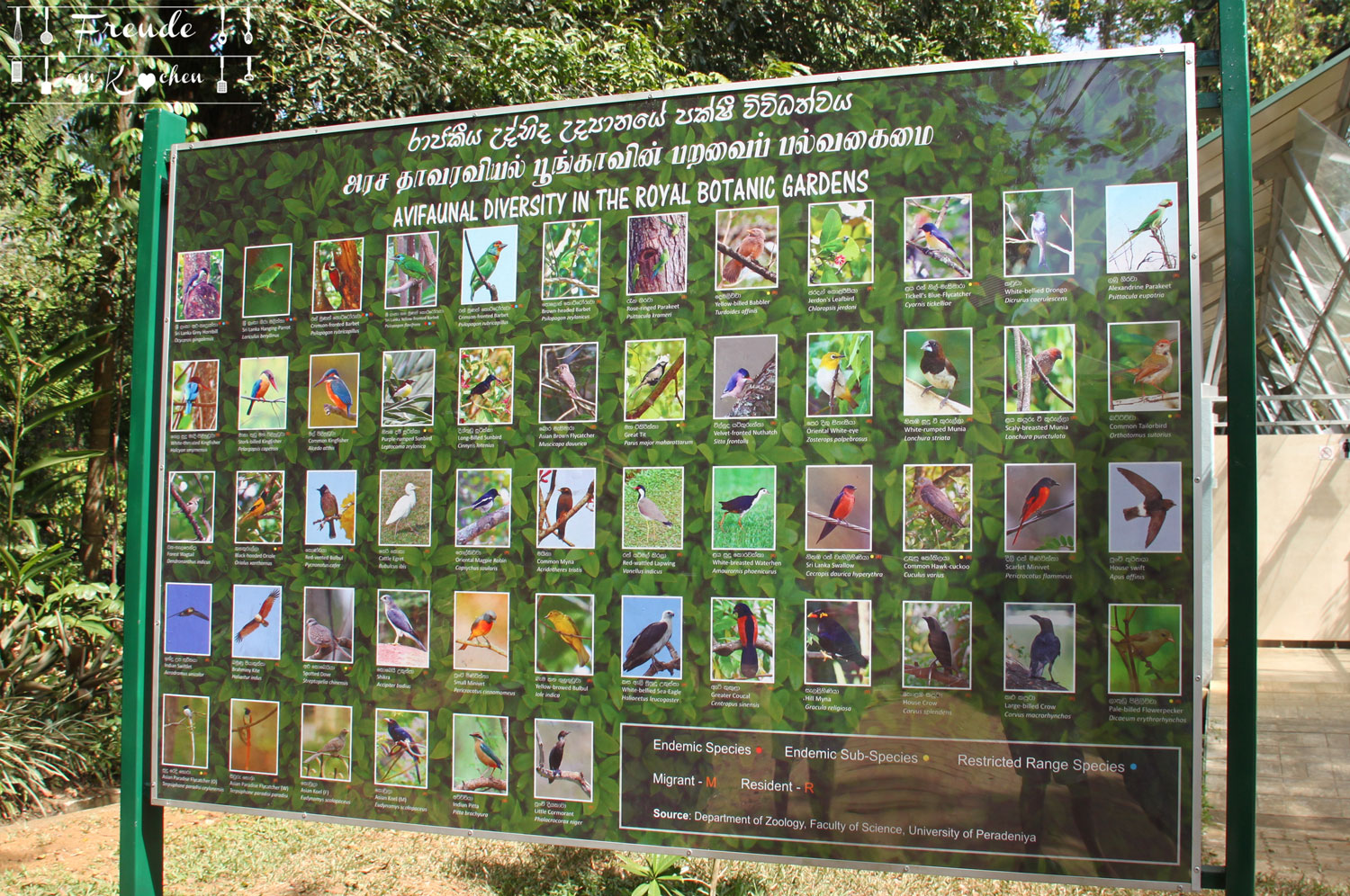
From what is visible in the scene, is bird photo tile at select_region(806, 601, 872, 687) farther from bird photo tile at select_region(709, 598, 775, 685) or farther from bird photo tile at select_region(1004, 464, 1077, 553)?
bird photo tile at select_region(1004, 464, 1077, 553)

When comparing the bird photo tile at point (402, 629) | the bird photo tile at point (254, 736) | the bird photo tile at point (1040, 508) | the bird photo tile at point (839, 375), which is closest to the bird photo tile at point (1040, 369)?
the bird photo tile at point (1040, 508)

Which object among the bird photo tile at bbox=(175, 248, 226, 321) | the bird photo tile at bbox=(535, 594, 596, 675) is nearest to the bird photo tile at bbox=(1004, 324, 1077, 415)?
the bird photo tile at bbox=(535, 594, 596, 675)

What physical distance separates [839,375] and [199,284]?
2134mm

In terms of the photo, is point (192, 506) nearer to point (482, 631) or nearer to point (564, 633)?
point (482, 631)

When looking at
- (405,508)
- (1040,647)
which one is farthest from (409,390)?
(1040,647)

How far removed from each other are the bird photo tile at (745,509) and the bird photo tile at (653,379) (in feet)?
0.79

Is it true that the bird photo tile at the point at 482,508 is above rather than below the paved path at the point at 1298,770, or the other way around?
above

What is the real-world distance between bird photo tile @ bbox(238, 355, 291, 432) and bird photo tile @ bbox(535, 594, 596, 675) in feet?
3.48

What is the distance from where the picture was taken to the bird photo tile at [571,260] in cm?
261

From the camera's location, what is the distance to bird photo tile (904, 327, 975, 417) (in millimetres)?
2328

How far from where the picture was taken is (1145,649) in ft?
7.19

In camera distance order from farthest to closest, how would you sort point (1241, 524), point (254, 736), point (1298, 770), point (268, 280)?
point (1298, 770) → point (268, 280) → point (254, 736) → point (1241, 524)

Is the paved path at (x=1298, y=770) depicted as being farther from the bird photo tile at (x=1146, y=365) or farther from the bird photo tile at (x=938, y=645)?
the bird photo tile at (x=1146, y=365)

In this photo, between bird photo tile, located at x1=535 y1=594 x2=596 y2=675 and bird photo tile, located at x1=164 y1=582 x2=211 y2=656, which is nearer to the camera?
bird photo tile, located at x1=535 y1=594 x2=596 y2=675
